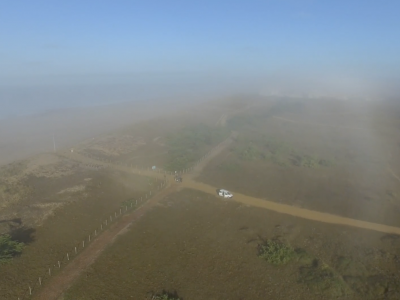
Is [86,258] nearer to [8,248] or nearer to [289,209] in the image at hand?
[8,248]

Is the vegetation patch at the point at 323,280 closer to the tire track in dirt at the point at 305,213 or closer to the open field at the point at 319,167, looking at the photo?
the tire track in dirt at the point at 305,213

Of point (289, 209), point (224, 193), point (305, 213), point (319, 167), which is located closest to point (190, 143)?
point (319, 167)

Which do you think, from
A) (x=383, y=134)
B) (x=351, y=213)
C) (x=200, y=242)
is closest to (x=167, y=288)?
(x=200, y=242)

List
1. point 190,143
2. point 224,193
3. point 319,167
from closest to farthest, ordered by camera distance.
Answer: point 224,193 → point 319,167 → point 190,143

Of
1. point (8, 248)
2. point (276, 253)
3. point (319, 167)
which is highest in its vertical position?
point (8, 248)

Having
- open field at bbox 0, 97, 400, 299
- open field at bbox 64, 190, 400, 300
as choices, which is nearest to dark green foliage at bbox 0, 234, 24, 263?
open field at bbox 0, 97, 400, 299

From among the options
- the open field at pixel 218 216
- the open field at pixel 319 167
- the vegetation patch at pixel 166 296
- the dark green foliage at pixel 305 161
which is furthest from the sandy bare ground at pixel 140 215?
the dark green foliage at pixel 305 161

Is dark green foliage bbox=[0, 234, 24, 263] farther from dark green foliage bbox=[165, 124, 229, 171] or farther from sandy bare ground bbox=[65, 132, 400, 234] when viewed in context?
dark green foliage bbox=[165, 124, 229, 171]
